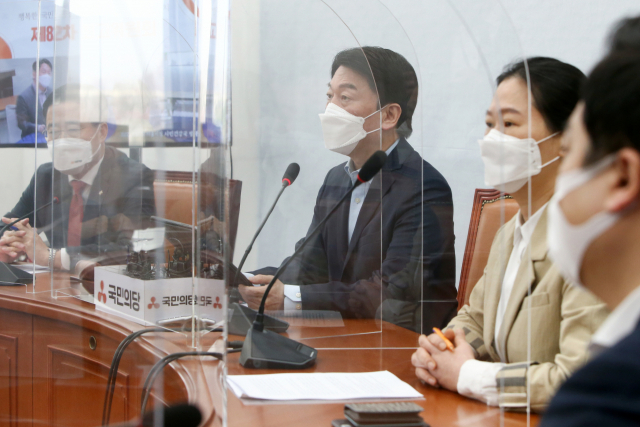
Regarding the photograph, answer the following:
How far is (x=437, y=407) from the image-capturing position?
98 cm

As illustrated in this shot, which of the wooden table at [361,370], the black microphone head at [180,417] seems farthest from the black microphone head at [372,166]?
the black microphone head at [180,417]

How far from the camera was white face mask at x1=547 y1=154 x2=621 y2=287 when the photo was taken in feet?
1.82

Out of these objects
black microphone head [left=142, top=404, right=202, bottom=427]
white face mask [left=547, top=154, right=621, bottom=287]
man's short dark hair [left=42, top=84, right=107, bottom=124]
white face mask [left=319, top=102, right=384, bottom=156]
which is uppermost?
man's short dark hair [left=42, top=84, right=107, bottom=124]

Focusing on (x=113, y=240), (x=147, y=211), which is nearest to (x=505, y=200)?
(x=147, y=211)

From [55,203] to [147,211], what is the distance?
0.67 m

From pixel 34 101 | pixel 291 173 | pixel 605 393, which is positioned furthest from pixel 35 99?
pixel 605 393

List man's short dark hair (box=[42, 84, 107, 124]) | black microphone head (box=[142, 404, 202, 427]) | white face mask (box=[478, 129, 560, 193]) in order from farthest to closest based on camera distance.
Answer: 1. man's short dark hair (box=[42, 84, 107, 124])
2. white face mask (box=[478, 129, 560, 193])
3. black microphone head (box=[142, 404, 202, 427])

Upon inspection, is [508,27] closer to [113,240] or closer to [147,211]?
[147,211]

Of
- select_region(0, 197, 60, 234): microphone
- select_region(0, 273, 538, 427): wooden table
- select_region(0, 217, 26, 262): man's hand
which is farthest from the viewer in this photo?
select_region(0, 217, 26, 262): man's hand

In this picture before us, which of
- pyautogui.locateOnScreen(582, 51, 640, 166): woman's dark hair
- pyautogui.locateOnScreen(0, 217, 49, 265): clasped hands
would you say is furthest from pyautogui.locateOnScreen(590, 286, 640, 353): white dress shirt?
pyautogui.locateOnScreen(0, 217, 49, 265): clasped hands

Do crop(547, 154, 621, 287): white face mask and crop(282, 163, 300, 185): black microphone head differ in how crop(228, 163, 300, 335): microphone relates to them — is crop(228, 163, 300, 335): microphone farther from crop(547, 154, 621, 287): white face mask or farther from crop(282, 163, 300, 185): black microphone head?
crop(547, 154, 621, 287): white face mask

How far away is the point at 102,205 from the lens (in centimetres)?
200

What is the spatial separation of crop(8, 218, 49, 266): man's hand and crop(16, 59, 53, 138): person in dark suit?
40 centimetres

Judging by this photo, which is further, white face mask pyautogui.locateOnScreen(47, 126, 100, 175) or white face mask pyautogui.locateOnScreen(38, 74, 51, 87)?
white face mask pyautogui.locateOnScreen(38, 74, 51, 87)
